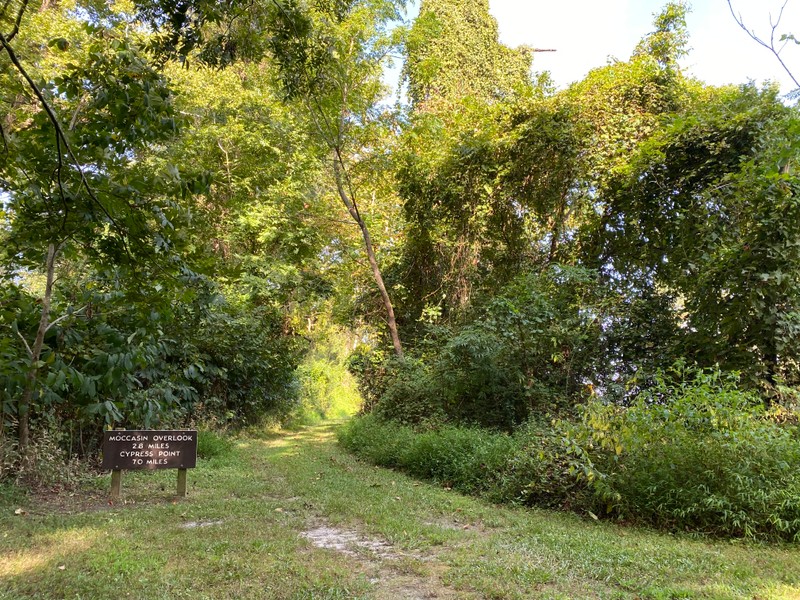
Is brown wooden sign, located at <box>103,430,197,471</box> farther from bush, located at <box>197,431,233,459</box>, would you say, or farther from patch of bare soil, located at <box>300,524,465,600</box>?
bush, located at <box>197,431,233,459</box>

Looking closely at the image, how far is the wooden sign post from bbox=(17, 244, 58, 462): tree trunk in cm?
93

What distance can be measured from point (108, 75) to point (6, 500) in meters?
5.23

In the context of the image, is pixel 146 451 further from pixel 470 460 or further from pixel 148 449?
pixel 470 460

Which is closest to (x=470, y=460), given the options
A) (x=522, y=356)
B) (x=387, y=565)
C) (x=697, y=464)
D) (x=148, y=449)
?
(x=522, y=356)

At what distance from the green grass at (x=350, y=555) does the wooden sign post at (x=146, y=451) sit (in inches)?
17.4

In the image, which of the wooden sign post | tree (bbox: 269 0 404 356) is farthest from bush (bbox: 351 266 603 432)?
the wooden sign post

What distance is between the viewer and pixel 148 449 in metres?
6.86

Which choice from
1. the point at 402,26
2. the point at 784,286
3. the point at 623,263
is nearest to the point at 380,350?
the point at 623,263

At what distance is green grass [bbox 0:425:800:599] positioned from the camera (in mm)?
3764

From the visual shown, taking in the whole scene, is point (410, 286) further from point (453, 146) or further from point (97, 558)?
point (97, 558)

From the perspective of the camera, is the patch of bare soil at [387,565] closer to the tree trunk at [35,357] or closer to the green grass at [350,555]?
the green grass at [350,555]

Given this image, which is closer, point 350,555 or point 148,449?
point 350,555

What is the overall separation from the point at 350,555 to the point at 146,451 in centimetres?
364

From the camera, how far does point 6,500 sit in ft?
19.7
